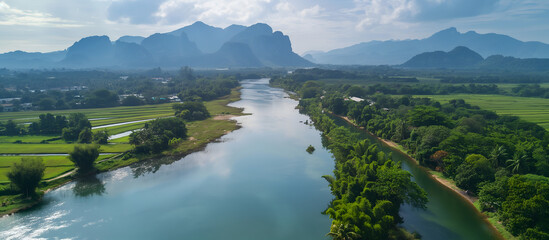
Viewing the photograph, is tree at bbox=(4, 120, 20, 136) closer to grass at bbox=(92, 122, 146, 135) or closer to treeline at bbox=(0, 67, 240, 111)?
grass at bbox=(92, 122, 146, 135)

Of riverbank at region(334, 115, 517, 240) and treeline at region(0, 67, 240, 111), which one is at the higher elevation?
treeline at region(0, 67, 240, 111)

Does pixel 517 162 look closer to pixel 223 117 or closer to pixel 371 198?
pixel 371 198

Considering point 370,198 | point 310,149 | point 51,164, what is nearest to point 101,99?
point 51,164

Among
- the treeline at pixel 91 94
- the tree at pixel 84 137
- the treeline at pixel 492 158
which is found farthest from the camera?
the treeline at pixel 91 94

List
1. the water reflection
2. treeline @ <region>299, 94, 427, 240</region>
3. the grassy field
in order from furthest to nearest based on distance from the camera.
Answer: the grassy field → the water reflection → treeline @ <region>299, 94, 427, 240</region>

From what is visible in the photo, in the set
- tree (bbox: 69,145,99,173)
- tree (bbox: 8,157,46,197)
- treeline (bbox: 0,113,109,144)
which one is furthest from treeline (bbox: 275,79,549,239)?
treeline (bbox: 0,113,109,144)

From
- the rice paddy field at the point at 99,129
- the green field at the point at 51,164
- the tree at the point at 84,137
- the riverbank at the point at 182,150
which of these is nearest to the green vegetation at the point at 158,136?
the riverbank at the point at 182,150

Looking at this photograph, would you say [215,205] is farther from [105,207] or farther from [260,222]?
[105,207]

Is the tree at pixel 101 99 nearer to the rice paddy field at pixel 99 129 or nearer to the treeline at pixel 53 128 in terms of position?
the rice paddy field at pixel 99 129
